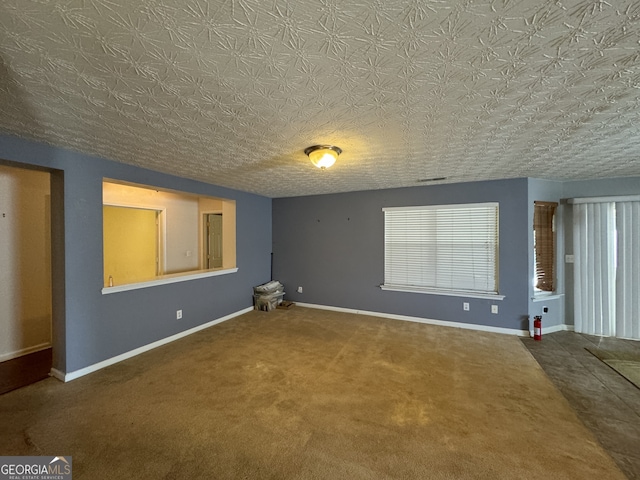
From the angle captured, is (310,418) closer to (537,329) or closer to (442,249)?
(442,249)

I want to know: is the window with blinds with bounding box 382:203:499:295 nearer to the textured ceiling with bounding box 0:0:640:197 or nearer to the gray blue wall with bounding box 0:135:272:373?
the textured ceiling with bounding box 0:0:640:197

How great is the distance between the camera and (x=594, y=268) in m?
3.70

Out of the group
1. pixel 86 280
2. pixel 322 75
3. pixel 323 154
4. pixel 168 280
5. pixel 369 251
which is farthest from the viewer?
pixel 369 251

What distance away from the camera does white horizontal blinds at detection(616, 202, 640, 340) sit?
3.50 m

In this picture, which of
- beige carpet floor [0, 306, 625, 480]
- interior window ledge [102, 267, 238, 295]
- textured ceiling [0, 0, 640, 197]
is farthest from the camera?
interior window ledge [102, 267, 238, 295]

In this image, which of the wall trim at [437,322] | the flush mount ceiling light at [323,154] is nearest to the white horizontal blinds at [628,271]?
the wall trim at [437,322]

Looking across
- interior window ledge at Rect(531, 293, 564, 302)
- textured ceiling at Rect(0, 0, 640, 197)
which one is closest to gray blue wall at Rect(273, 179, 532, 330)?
interior window ledge at Rect(531, 293, 564, 302)

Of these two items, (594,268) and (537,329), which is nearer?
(537,329)

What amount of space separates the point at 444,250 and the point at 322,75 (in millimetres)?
3658

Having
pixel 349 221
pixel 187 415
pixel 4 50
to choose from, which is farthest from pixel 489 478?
pixel 349 221

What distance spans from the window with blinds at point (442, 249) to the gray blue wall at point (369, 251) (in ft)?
0.38

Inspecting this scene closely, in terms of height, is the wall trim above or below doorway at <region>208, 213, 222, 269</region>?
below

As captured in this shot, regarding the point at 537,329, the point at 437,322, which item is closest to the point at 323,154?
the point at 437,322

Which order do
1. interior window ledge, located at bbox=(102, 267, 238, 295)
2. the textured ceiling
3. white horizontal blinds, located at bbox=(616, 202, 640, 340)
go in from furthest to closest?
white horizontal blinds, located at bbox=(616, 202, 640, 340) → interior window ledge, located at bbox=(102, 267, 238, 295) → the textured ceiling
